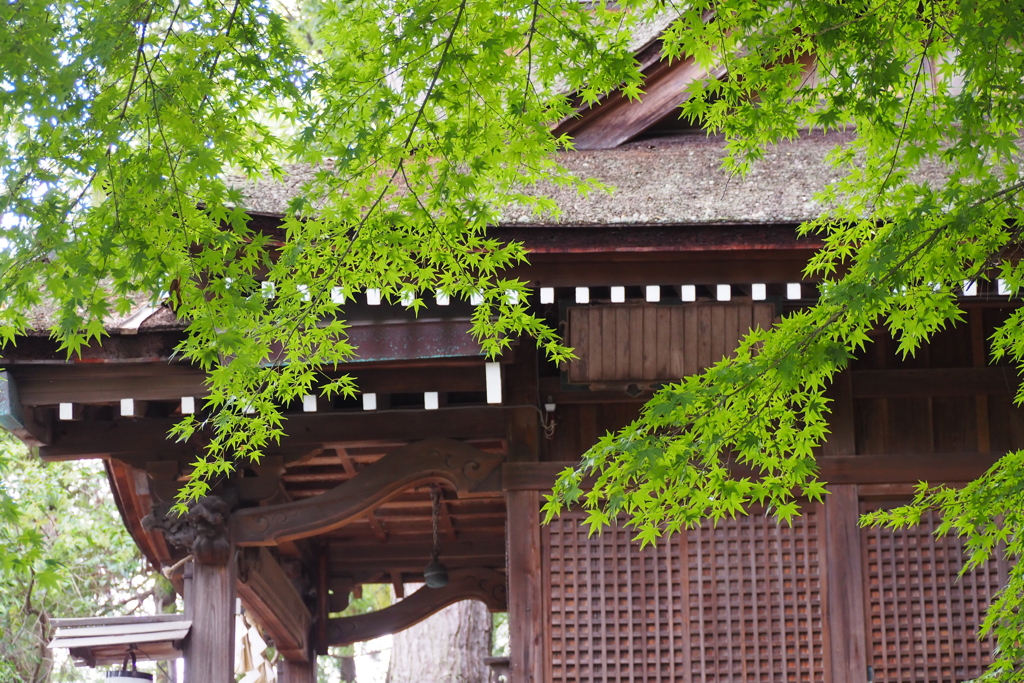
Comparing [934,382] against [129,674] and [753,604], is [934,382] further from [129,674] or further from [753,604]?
[129,674]

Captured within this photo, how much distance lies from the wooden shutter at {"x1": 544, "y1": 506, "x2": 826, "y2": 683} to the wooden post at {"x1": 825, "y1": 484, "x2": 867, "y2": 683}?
6 centimetres

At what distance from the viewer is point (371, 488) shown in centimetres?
554

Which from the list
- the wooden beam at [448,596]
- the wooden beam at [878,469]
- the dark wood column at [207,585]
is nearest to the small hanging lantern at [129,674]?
the dark wood column at [207,585]

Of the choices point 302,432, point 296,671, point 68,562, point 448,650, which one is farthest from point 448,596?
point 448,650

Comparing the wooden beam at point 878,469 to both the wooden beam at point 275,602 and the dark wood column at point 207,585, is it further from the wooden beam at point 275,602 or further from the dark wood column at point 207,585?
the wooden beam at point 275,602

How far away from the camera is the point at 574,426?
5539mm

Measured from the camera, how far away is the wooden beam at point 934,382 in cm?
545

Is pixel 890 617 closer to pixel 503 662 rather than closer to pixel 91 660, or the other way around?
pixel 503 662

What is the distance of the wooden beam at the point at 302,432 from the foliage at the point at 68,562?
13.1 ft

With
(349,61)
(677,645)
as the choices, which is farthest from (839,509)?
(349,61)

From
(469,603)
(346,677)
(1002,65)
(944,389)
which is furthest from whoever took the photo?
(346,677)

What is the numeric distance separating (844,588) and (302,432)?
286 centimetres

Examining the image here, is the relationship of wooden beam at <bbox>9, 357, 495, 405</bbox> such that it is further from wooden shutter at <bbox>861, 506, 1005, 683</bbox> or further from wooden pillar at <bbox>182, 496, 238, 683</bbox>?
wooden shutter at <bbox>861, 506, 1005, 683</bbox>

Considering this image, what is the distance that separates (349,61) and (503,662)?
472cm
